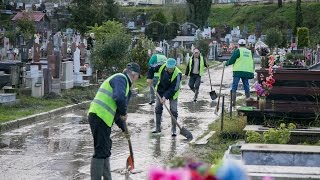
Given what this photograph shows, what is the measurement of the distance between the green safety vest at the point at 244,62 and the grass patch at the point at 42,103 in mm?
4722

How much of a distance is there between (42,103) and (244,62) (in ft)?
17.4

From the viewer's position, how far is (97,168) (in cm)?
824

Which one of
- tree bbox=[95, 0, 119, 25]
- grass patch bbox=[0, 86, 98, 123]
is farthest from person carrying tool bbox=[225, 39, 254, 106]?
tree bbox=[95, 0, 119, 25]

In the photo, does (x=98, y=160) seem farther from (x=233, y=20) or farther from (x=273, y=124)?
(x=233, y=20)

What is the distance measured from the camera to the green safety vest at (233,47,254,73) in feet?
53.8

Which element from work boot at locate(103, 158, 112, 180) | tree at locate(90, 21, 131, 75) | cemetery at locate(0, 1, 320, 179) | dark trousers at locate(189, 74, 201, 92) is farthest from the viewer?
tree at locate(90, 21, 131, 75)

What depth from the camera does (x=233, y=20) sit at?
84.4 meters

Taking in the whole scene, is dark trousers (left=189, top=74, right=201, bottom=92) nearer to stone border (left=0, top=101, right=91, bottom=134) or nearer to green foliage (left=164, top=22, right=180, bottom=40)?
stone border (left=0, top=101, right=91, bottom=134)

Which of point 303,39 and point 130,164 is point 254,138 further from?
point 303,39

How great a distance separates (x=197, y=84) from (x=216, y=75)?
1388cm

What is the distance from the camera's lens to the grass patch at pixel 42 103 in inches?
607

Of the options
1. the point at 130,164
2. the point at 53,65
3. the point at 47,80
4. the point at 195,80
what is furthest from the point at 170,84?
the point at 53,65

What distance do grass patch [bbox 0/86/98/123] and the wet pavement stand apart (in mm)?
561

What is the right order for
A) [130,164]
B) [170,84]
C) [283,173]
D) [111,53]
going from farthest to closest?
[111,53] → [170,84] → [130,164] → [283,173]
